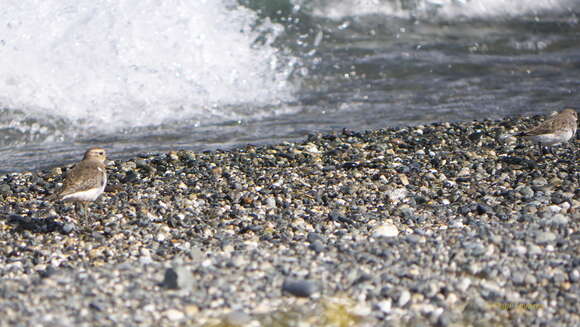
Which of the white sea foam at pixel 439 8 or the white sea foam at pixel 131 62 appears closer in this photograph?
the white sea foam at pixel 131 62

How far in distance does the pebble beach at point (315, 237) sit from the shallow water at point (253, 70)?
175 cm

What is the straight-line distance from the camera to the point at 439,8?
57.4ft

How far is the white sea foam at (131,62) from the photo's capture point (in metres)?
12.0

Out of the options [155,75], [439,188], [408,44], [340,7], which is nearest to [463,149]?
[439,188]

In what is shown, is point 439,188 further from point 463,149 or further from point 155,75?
point 155,75

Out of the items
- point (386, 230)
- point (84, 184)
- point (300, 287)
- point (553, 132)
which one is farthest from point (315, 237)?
point (553, 132)

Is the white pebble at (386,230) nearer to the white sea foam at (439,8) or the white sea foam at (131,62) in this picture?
the white sea foam at (131,62)

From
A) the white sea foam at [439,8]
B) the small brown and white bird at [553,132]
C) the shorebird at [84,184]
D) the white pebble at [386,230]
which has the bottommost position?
the white pebble at [386,230]

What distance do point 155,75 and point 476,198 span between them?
7313mm

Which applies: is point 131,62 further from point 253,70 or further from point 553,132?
point 553,132

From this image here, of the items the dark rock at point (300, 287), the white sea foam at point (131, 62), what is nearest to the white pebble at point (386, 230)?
the dark rock at point (300, 287)

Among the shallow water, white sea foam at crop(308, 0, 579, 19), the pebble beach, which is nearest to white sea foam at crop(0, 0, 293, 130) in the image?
the shallow water

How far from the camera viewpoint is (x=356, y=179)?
7.96 metres

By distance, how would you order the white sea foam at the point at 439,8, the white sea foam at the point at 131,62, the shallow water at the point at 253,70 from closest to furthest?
the shallow water at the point at 253,70
the white sea foam at the point at 131,62
the white sea foam at the point at 439,8
